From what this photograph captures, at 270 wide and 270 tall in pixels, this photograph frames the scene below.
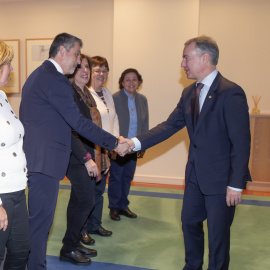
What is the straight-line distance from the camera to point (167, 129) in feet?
9.45

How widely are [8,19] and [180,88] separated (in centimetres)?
358

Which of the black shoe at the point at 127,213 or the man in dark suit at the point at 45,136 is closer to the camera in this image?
the man in dark suit at the point at 45,136

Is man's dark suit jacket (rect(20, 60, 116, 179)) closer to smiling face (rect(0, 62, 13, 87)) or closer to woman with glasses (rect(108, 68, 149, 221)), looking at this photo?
smiling face (rect(0, 62, 13, 87))

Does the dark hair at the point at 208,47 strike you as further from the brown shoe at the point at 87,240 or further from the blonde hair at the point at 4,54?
the brown shoe at the point at 87,240

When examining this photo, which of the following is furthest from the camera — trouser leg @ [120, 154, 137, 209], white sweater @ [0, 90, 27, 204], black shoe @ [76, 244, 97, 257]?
trouser leg @ [120, 154, 137, 209]

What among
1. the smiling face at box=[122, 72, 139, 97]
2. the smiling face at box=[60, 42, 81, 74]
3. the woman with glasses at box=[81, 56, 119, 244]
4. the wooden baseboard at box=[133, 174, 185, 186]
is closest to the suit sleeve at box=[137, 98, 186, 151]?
the woman with glasses at box=[81, 56, 119, 244]

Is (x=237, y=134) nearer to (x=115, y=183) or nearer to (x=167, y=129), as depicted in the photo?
(x=167, y=129)

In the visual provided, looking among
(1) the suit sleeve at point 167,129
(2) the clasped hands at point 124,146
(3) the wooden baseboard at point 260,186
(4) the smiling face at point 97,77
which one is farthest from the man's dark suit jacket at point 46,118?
(3) the wooden baseboard at point 260,186

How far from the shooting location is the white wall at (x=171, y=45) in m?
5.62

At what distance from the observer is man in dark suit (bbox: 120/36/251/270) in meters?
2.20

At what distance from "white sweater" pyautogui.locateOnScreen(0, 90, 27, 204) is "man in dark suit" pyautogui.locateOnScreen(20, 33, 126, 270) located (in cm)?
31

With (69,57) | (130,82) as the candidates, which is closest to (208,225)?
(69,57)

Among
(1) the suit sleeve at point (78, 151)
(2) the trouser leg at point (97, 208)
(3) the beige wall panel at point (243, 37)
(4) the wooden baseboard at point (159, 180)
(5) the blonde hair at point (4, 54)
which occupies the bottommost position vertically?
(4) the wooden baseboard at point (159, 180)

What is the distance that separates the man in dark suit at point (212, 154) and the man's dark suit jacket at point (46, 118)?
2.84 ft
